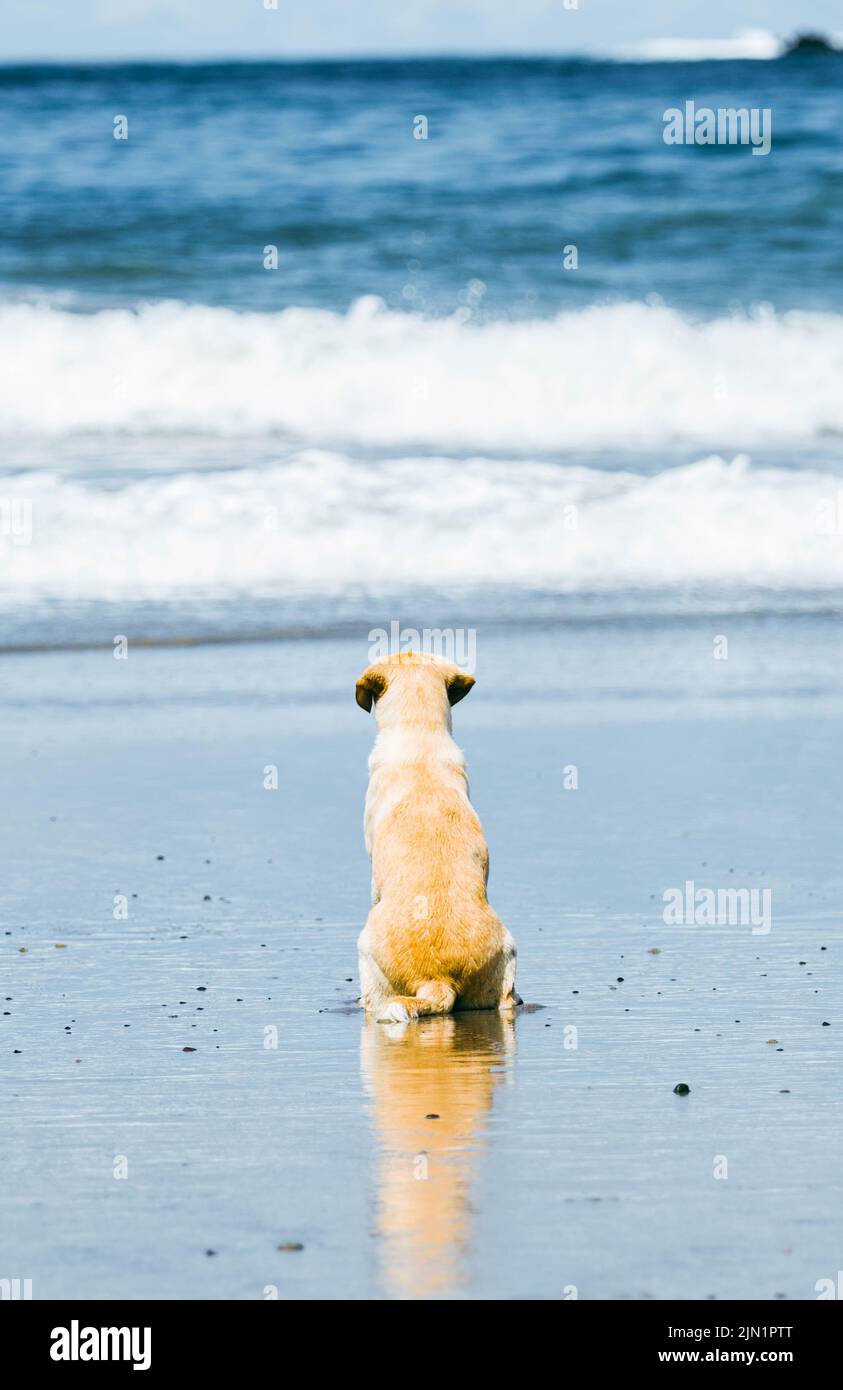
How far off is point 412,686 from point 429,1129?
2162 mm

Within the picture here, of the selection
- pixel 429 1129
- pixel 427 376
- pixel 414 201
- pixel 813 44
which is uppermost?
pixel 813 44

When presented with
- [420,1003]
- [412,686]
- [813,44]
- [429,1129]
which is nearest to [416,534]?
[412,686]

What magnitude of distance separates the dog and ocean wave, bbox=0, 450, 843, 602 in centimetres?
729

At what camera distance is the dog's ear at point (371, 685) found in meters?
6.98

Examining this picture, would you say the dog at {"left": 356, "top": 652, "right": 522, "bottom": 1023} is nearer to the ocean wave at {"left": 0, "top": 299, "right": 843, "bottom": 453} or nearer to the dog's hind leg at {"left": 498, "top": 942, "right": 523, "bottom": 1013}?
the dog's hind leg at {"left": 498, "top": 942, "right": 523, "bottom": 1013}

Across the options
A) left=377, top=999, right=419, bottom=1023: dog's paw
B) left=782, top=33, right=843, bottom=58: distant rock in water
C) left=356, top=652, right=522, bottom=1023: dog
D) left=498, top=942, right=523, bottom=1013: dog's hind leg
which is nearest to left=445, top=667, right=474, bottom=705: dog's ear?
left=356, top=652, right=522, bottom=1023: dog

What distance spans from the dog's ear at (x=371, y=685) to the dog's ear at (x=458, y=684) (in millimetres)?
211

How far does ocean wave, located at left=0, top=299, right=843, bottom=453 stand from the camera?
20125 mm

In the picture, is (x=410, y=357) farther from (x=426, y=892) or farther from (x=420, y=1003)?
(x=420, y=1003)

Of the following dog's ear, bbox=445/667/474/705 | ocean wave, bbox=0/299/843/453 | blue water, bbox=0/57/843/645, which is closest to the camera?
dog's ear, bbox=445/667/474/705

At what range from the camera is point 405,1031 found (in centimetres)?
596

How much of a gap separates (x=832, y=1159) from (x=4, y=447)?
15.1m

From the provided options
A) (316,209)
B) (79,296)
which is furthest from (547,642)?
(316,209)

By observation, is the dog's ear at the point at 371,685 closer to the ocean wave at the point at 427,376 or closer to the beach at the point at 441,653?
the beach at the point at 441,653
